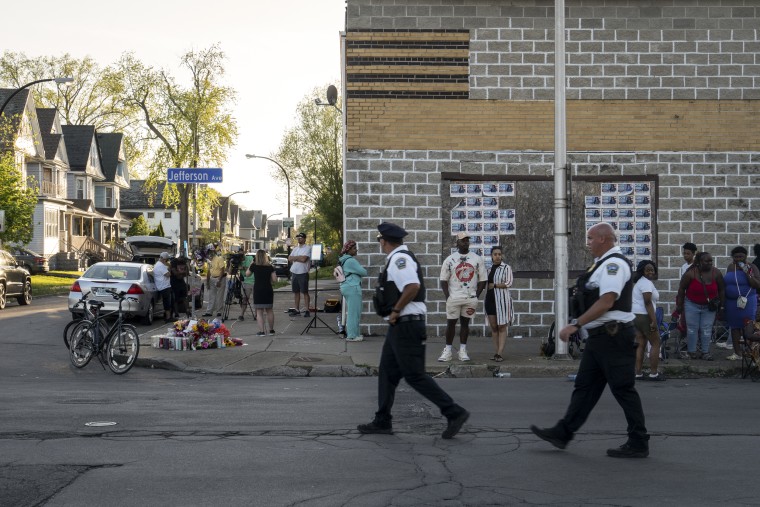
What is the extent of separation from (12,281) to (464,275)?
691 inches

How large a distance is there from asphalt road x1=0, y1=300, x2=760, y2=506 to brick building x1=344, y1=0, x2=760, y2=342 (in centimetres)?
598

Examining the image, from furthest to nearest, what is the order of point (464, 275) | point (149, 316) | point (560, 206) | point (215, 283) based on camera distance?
point (215, 283) → point (149, 316) → point (560, 206) → point (464, 275)

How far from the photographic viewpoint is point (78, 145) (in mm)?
67438

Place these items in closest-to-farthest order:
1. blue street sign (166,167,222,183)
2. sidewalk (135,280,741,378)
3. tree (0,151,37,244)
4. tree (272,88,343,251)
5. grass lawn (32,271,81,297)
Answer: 1. sidewalk (135,280,741,378)
2. blue street sign (166,167,222,183)
3. tree (0,151,37,244)
4. grass lawn (32,271,81,297)
5. tree (272,88,343,251)

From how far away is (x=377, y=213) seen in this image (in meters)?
17.4

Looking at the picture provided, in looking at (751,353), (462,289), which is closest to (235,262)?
(462,289)

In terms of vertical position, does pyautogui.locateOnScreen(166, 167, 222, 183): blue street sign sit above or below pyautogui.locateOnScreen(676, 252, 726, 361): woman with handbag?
above

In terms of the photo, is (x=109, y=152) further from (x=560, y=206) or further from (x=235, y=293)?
(x=560, y=206)

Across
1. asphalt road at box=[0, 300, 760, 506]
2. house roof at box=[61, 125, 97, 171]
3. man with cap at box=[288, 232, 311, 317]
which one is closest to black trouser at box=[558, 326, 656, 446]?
asphalt road at box=[0, 300, 760, 506]

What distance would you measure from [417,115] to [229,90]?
137 ft

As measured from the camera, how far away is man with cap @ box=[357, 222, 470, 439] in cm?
812

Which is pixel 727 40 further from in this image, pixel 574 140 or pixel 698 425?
pixel 698 425

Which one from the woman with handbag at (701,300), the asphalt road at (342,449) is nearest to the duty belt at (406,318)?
the asphalt road at (342,449)

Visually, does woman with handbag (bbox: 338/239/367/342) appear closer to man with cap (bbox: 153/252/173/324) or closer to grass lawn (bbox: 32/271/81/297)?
man with cap (bbox: 153/252/173/324)
